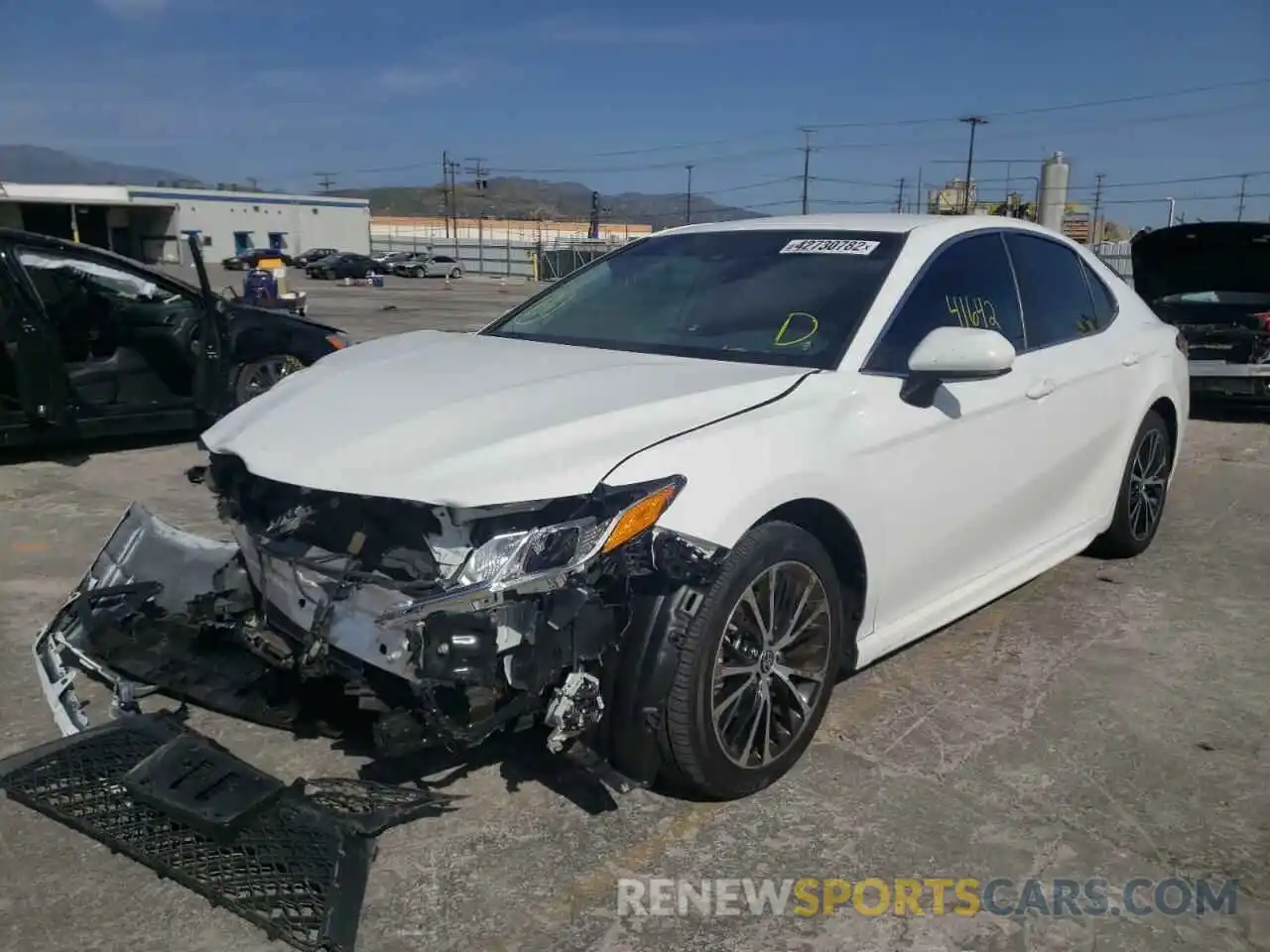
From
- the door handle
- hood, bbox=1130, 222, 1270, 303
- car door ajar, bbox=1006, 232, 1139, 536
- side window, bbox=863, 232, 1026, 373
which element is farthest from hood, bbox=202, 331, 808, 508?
hood, bbox=1130, 222, 1270, 303

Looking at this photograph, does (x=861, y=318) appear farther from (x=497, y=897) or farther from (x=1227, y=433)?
(x=1227, y=433)

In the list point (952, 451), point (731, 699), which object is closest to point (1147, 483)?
point (952, 451)

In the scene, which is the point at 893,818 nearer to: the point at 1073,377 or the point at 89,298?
the point at 1073,377

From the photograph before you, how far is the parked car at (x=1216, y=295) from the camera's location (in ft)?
30.3

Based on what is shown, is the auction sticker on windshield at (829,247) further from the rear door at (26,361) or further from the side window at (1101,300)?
the rear door at (26,361)

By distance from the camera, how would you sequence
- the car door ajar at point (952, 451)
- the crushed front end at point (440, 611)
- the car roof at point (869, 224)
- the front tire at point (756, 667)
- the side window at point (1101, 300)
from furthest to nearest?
the side window at point (1101, 300), the car roof at point (869, 224), the car door ajar at point (952, 451), the front tire at point (756, 667), the crushed front end at point (440, 611)

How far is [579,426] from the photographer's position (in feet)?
9.31

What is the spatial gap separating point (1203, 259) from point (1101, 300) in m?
5.95

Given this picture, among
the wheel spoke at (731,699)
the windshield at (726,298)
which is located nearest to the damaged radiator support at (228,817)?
the wheel spoke at (731,699)

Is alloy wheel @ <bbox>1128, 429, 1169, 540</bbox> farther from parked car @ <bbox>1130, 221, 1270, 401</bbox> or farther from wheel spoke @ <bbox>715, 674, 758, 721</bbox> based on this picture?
parked car @ <bbox>1130, 221, 1270, 401</bbox>

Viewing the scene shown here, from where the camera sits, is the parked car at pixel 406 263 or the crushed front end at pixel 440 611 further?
the parked car at pixel 406 263

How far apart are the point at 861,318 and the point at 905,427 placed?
1.32 feet

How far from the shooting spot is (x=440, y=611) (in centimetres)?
252

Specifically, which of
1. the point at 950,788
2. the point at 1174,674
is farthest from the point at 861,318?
the point at 1174,674
